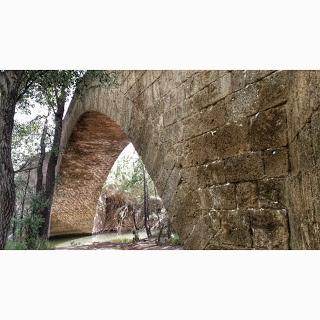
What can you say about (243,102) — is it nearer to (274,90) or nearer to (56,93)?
(274,90)

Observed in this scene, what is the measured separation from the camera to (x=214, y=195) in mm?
2346

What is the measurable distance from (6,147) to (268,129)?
6.61ft

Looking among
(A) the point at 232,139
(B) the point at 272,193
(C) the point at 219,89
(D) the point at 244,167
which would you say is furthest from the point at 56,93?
(B) the point at 272,193

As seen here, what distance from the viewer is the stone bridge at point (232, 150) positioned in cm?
169

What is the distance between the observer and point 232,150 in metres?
2.21

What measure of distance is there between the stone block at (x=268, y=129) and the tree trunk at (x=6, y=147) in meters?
1.89

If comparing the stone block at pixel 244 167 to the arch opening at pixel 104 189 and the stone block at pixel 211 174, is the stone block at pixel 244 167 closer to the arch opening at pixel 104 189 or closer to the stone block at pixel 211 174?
the stone block at pixel 211 174

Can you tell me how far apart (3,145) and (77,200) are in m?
3.22

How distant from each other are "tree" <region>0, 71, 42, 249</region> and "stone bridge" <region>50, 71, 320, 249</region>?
3.31ft

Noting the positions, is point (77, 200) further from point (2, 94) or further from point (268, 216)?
point (268, 216)

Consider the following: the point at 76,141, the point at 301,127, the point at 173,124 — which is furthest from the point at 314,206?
the point at 76,141

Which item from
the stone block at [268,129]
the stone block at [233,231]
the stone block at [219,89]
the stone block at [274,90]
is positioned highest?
the stone block at [219,89]

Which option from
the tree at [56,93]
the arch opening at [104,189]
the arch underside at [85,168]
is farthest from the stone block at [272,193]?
the arch opening at [104,189]

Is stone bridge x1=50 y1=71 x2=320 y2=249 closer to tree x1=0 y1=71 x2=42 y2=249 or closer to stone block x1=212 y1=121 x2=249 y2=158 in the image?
stone block x1=212 y1=121 x2=249 y2=158
